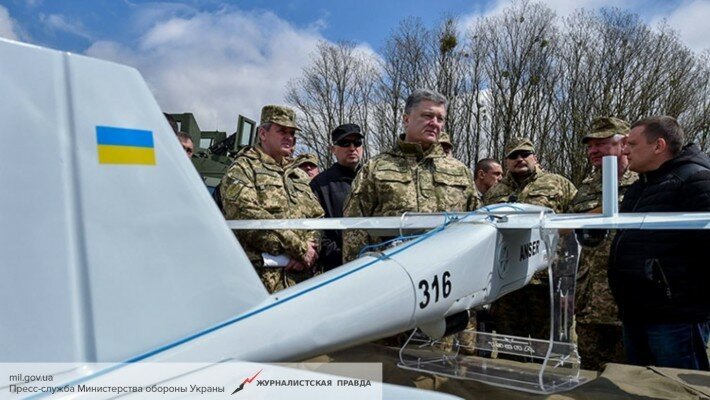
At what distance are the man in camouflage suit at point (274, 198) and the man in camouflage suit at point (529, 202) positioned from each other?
1.73 meters

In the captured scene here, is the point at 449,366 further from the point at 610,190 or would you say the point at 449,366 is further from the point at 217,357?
the point at 217,357

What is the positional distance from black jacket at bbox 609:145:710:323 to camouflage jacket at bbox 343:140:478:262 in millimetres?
1195

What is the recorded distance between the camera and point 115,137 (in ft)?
4.40

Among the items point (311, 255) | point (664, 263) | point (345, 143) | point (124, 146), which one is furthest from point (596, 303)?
point (124, 146)

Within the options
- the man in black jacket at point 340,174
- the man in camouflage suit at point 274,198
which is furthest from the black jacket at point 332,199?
the man in camouflage suit at point 274,198

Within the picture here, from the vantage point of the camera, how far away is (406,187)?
13.0 feet

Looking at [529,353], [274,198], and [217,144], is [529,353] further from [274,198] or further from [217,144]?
[217,144]

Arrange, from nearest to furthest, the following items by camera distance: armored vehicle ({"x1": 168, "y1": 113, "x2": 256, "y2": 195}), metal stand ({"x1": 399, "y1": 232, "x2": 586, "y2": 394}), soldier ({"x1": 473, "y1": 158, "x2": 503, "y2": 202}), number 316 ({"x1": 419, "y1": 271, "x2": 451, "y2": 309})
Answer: number 316 ({"x1": 419, "y1": 271, "x2": 451, "y2": 309}) → metal stand ({"x1": 399, "y1": 232, "x2": 586, "y2": 394}) → soldier ({"x1": 473, "y1": 158, "x2": 503, "y2": 202}) → armored vehicle ({"x1": 168, "y1": 113, "x2": 256, "y2": 195})

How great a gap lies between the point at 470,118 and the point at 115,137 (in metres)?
21.5

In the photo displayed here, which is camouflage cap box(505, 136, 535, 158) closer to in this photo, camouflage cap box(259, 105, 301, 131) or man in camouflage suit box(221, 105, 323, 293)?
man in camouflage suit box(221, 105, 323, 293)

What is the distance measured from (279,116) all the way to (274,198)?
0.68m

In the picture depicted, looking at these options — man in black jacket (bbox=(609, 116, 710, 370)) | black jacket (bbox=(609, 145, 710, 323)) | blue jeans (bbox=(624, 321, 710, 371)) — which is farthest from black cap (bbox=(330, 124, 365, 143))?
blue jeans (bbox=(624, 321, 710, 371))

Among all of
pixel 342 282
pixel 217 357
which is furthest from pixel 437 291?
pixel 217 357

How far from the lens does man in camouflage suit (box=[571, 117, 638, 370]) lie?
13.4ft
